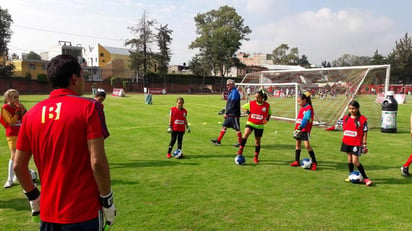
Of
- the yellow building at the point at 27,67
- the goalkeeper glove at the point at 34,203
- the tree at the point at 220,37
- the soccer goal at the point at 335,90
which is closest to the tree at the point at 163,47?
the tree at the point at 220,37

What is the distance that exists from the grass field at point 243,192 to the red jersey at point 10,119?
1222 mm

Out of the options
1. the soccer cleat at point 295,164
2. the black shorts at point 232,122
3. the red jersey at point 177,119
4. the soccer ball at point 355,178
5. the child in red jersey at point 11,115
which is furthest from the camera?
the black shorts at point 232,122

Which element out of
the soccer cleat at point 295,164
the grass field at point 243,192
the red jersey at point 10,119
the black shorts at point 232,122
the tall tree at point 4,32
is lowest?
the grass field at point 243,192

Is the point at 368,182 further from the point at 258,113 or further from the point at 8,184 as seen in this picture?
the point at 8,184

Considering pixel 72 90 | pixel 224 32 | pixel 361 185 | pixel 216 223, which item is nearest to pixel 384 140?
pixel 361 185

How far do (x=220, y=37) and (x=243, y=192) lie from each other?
71.3 metres

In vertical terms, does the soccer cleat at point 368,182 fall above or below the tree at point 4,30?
below

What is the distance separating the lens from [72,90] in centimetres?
232

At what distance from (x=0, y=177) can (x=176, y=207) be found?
4517 millimetres

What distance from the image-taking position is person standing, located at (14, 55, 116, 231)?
2.16 m

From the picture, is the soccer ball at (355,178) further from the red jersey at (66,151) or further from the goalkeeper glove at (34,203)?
the goalkeeper glove at (34,203)

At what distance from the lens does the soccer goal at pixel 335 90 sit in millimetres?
14711

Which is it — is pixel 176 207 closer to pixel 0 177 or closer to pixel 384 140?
pixel 0 177

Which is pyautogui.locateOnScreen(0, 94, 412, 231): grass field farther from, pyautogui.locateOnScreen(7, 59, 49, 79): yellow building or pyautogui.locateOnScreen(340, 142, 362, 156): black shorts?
pyautogui.locateOnScreen(7, 59, 49, 79): yellow building
